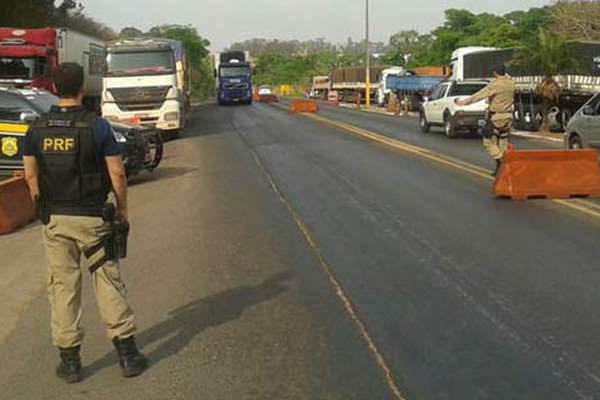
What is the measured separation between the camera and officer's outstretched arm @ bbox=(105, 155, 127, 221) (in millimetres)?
Result: 5098

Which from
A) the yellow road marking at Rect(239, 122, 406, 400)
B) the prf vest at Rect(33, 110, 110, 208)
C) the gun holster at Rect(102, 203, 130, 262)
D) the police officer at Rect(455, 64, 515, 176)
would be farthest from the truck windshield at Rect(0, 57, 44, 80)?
the gun holster at Rect(102, 203, 130, 262)

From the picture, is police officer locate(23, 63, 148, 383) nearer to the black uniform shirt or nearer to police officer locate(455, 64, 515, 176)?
the black uniform shirt

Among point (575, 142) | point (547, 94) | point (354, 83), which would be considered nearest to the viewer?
point (575, 142)

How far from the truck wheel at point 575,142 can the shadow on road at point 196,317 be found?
922 cm

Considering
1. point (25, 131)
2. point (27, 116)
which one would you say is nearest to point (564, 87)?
point (27, 116)

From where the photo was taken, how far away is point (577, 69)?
28203 millimetres

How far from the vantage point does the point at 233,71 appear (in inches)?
2368

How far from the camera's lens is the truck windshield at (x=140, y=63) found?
25594 millimetres

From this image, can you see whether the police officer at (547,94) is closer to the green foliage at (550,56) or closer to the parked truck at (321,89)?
the green foliage at (550,56)

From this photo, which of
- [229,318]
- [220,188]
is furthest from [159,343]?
[220,188]

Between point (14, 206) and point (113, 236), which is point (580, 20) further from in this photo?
point (113, 236)

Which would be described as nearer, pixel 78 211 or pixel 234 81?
pixel 78 211

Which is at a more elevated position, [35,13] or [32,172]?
[35,13]

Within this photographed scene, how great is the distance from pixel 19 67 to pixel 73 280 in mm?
22125
